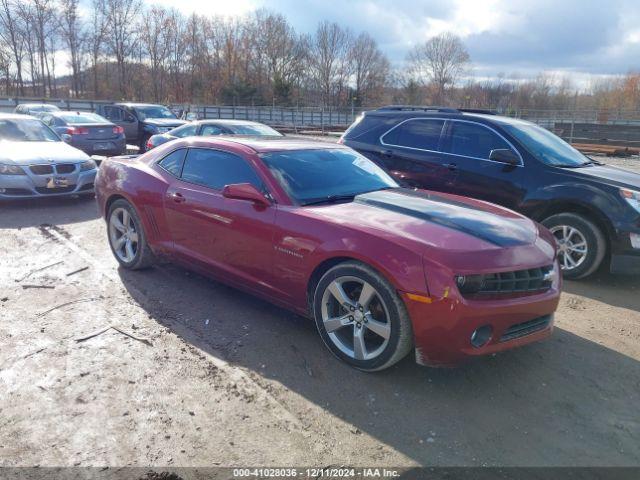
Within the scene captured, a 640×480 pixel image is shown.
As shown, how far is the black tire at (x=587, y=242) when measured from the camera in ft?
17.7

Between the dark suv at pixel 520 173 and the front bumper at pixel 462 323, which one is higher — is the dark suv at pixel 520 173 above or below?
above

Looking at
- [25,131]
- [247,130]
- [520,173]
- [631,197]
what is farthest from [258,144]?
[25,131]

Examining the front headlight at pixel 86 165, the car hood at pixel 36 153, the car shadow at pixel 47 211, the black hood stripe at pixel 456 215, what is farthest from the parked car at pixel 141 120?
the black hood stripe at pixel 456 215

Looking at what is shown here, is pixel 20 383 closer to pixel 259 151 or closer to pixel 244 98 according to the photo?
pixel 259 151

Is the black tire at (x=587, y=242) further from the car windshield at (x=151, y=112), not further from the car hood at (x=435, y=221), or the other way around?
the car windshield at (x=151, y=112)

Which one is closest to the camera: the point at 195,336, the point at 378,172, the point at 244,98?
the point at 195,336

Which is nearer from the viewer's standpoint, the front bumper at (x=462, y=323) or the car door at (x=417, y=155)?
the front bumper at (x=462, y=323)

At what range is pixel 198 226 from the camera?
4.46m

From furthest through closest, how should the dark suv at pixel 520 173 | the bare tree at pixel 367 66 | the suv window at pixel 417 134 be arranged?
the bare tree at pixel 367 66
the suv window at pixel 417 134
the dark suv at pixel 520 173

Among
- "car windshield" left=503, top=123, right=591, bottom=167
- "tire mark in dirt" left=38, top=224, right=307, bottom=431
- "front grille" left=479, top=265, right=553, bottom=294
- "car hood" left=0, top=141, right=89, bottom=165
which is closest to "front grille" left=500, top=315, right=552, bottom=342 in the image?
"front grille" left=479, top=265, right=553, bottom=294

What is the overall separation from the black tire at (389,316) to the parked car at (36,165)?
6.84m

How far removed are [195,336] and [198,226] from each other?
1.05m

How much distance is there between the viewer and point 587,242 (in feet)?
17.9

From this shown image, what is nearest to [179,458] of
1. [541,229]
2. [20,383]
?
[20,383]
